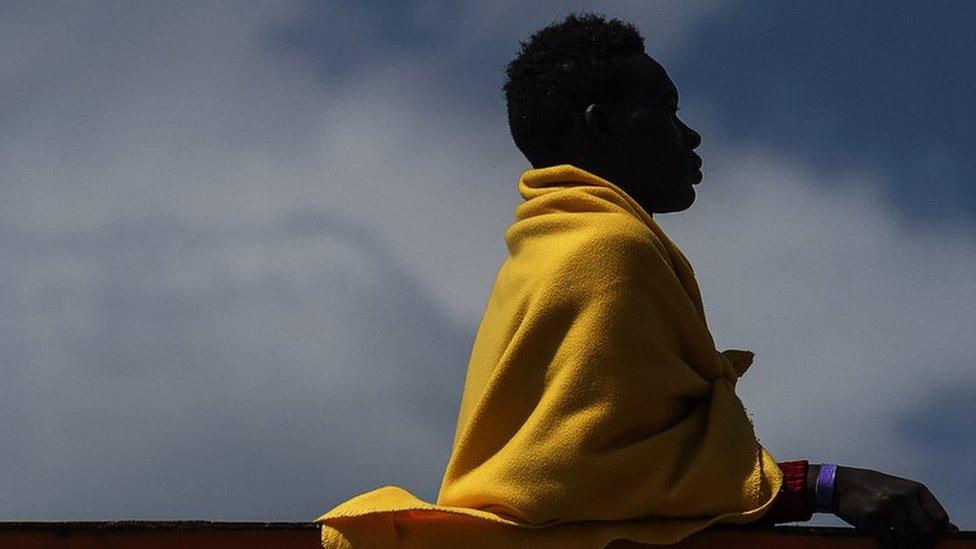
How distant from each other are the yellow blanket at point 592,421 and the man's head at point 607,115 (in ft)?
1.31

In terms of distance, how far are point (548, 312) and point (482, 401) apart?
0.81ft

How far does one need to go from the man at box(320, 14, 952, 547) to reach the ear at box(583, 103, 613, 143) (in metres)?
0.25

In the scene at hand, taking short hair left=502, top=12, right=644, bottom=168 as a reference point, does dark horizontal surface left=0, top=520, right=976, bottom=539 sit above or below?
below

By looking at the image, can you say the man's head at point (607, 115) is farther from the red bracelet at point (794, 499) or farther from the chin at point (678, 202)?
the red bracelet at point (794, 499)

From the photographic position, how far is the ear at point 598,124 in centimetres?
390

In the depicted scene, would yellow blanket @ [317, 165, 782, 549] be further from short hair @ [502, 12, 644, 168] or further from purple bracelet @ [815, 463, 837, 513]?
short hair @ [502, 12, 644, 168]

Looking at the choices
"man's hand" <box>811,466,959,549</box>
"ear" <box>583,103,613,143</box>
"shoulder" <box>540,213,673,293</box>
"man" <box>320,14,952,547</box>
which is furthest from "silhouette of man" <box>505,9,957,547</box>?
"man's hand" <box>811,466,959,549</box>

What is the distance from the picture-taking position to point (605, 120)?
3.91 metres

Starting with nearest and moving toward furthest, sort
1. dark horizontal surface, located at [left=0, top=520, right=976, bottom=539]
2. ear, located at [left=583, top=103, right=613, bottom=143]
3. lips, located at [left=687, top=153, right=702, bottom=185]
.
Result: dark horizontal surface, located at [left=0, top=520, right=976, bottom=539]
ear, located at [left=583, top=103, right=613, bottom=143]
lips, located at [left=687, top=153, right=702, bottom=185]

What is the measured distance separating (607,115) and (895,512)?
1.32 metres

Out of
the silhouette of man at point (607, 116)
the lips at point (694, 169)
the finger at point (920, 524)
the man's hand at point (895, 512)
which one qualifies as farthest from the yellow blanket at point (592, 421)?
the lips at point (694, 169)

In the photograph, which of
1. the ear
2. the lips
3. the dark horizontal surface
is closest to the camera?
the dark horizontal surface

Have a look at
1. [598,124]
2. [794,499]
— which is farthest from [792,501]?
[598,124]

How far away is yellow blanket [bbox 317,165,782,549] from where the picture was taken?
123 inches
